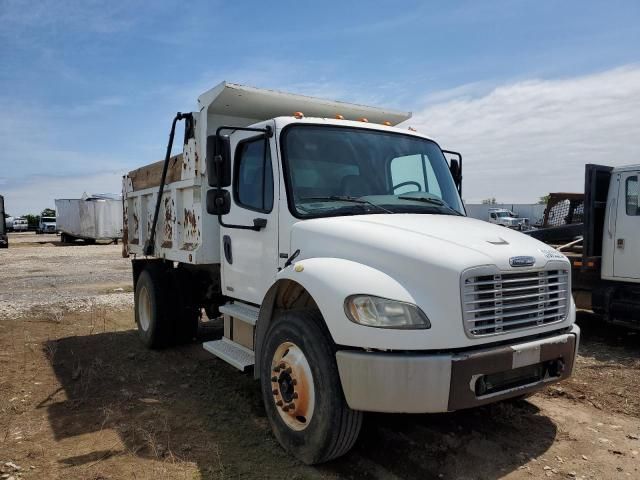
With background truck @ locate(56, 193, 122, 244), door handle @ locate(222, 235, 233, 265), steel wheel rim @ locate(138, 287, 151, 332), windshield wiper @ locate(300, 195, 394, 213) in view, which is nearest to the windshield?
windshield wiper @ locate(300, 195, 394, 213)

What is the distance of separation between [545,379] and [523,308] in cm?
58

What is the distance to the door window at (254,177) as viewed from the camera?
4.45 meters

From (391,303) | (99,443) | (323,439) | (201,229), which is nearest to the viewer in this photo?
(391,303)

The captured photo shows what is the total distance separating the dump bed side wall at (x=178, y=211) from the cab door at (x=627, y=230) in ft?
18.3

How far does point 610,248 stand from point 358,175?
4879mm

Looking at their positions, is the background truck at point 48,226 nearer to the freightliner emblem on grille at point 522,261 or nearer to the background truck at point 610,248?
the background truck at point 610,248

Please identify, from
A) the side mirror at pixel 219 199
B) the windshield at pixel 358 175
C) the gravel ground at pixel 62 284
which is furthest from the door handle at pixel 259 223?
the gravel ground at pixel 62 284

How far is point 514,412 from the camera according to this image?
4531 mm

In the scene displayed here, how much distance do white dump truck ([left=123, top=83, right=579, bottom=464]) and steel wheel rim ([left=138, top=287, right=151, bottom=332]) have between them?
68.2 inches

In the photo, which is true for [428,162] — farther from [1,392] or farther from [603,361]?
[1,392]

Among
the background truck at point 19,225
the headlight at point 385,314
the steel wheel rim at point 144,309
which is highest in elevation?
the headlight at point 385,314

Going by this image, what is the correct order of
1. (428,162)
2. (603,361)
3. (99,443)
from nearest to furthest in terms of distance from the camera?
1. (99,443)
2. (428,162)
3. (603,361)

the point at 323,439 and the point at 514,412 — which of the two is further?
the point at 514,412

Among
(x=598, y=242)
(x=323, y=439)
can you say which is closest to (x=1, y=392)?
(x=323, y=439)
